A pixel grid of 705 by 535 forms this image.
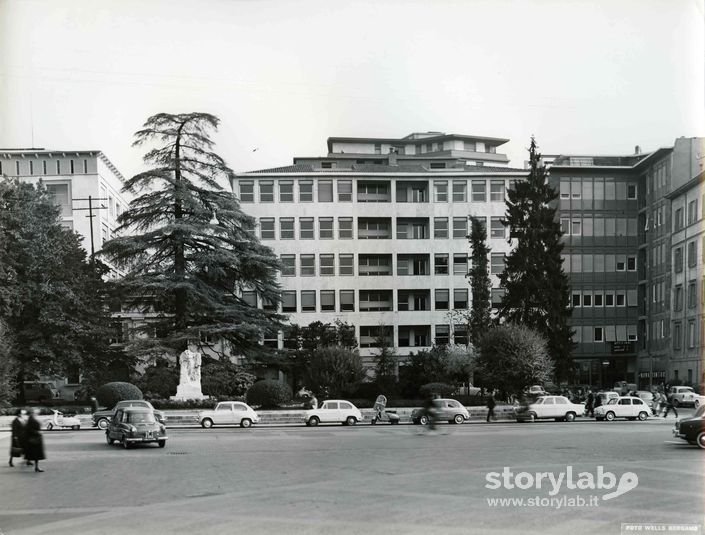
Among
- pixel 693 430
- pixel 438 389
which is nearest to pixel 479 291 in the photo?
pixel 438 389

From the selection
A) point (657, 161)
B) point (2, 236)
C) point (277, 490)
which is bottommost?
point (277, 490)

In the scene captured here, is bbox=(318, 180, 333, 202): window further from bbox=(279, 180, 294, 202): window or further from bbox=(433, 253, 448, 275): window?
bbox=(433, 253, 448, 275): window

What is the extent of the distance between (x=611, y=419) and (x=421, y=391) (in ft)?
40.0

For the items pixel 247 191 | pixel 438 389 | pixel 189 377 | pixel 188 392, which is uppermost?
pixel 247 191

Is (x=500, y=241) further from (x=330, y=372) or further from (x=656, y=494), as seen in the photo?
(x=656, y=494)

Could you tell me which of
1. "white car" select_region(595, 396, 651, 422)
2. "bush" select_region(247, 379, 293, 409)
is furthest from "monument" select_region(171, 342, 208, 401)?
"white car" select_region(595, 396, 651, 422)

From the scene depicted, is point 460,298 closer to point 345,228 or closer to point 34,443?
point 345,228

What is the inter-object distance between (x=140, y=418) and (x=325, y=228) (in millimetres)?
45447

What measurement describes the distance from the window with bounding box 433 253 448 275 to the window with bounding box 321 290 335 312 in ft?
29.4

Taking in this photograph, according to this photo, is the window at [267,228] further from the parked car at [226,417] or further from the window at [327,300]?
the parked car at [226,417]

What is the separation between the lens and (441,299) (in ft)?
235

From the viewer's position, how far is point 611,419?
131ft

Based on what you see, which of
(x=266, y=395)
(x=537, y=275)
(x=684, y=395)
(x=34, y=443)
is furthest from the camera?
(x=537, y=275)

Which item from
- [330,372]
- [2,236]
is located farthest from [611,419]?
[2,236]
